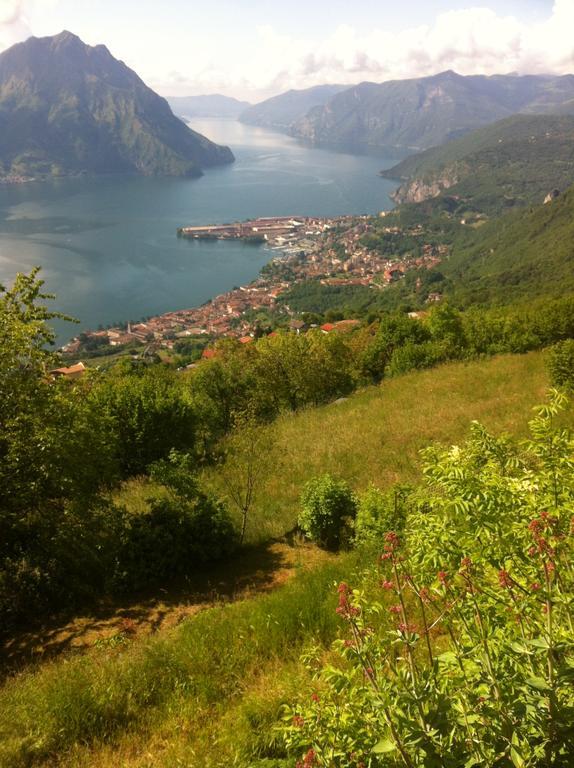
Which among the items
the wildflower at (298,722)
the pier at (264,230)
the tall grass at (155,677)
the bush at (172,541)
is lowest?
the bush at (172,541)

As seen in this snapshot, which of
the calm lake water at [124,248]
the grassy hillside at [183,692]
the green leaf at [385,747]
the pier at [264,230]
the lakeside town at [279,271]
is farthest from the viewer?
the pier at [264,230]

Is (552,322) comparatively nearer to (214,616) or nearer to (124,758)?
(214,616)

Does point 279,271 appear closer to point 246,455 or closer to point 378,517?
point 246,455

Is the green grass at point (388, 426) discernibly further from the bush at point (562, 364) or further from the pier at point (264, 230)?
the pier at point (264, 230)

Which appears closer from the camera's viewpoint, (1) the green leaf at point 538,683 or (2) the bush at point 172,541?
(1) the green leaf at point 538,683

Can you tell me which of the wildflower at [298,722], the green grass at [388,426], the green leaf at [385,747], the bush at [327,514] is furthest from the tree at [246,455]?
the green leaf at [385,747]

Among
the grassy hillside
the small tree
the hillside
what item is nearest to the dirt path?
the grassy hillside
